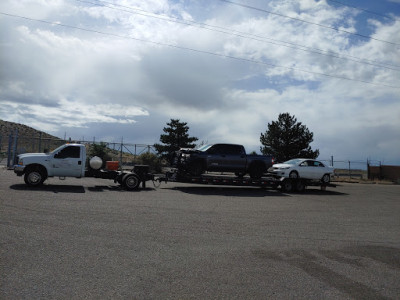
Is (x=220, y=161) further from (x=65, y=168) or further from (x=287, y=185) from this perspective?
(x=65, y=168)

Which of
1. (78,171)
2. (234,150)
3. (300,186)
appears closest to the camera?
(78,171)

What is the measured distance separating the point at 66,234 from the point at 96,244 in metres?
1.00

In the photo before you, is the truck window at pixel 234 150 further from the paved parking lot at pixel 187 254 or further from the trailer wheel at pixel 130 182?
the paved parking lot at pixel 187 254

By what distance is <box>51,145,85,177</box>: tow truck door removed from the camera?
15.0 m

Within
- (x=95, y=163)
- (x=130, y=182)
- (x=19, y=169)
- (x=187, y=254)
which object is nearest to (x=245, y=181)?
(x=130, y=182)

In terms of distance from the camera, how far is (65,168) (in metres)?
15.2

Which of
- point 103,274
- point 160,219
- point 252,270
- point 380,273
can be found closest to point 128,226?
point 160,219

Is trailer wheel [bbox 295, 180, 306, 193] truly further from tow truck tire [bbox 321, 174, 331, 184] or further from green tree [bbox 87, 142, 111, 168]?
green tree [bbox 87, 142, 111, 168]

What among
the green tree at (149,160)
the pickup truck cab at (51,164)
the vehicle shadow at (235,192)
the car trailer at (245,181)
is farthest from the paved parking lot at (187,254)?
the green tree at (149,160)

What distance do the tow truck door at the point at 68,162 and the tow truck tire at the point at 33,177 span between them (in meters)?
0.67

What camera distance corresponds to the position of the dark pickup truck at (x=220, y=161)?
17.3 m

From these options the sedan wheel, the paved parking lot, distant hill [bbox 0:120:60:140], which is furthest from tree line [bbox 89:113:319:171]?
distant hill [bbox 0:120:60:140]

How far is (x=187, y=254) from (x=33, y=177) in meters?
11.1

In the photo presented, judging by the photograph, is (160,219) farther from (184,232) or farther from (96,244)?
(96,244)
